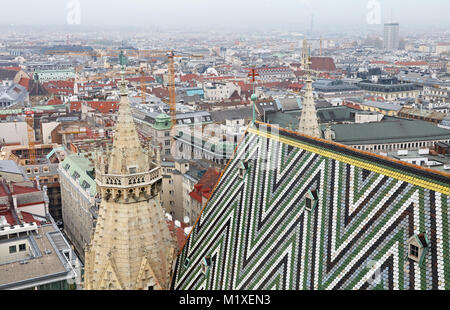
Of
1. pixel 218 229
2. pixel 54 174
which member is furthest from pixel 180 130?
pixel 218 229

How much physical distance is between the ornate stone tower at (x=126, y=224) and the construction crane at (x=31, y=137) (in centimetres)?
7537

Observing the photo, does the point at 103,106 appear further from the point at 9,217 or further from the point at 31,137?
the point at 9,217

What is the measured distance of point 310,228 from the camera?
23.0 metres

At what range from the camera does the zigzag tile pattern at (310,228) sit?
19.3 meters

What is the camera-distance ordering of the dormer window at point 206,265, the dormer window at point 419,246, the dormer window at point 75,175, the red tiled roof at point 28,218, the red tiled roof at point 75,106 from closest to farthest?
the dormer window at point 419,246
the dormer window at point 206,265
the red tiled roof at point 28,218
the dormer window at point 75,175
the red tiled roof at point 75,106

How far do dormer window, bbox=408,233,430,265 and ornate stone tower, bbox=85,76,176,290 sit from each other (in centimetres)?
1157

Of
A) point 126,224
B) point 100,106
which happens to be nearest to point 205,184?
point 126,224

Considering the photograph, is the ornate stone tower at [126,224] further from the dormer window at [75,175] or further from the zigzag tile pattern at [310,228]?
the dormer window at [75,175]

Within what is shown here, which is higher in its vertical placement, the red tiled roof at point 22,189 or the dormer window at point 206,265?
the dormer window at point 206,265

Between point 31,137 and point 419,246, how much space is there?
345ft

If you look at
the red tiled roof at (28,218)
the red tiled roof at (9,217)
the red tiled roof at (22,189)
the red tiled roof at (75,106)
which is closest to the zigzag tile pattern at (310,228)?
the red tiled roof at (9,217)

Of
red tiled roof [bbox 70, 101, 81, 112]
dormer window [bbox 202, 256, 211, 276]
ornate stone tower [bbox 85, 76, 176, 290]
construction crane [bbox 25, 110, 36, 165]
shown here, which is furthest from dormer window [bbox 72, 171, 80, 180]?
red tiled roof [bbox 70, 101, 81, 112]

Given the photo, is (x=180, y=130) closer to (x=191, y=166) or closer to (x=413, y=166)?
(x=191, y=166)
